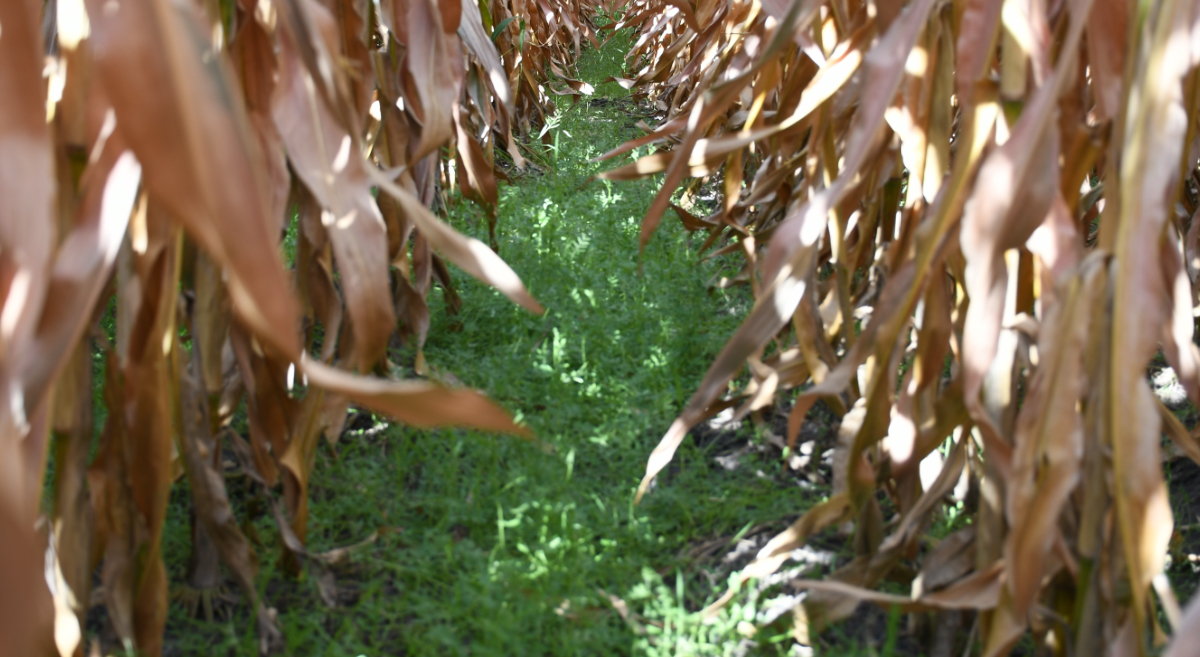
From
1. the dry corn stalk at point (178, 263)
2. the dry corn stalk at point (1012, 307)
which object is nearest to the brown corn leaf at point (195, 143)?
the dry corn stalk at point (178, 263)

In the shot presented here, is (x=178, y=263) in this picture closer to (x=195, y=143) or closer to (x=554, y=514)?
(x=195, y=143)

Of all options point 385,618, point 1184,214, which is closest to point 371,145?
point 385,618

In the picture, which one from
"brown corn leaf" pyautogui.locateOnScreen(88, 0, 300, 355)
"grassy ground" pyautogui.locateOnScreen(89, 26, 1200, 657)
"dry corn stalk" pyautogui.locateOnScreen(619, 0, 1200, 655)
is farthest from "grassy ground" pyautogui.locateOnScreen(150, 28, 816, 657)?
"brown corn leaf" pyautogui.locateOnScreen(88, 0, 300, 355)

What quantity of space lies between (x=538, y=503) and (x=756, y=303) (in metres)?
0.42

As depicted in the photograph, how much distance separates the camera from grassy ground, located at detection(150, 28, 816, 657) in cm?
90

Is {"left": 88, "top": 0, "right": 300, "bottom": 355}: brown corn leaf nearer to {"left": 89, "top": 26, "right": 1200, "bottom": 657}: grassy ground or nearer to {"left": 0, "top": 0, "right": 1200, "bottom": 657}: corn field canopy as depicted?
{"left": 0, "top": 0, "right": 1200, "bottom": 657}: corn field canopy

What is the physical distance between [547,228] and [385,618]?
122 centimetres

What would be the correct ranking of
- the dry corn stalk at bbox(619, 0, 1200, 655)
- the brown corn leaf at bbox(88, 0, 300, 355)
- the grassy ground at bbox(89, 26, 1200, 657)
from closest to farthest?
the brown corn leaf at bbox(88, 0, 300, 355) < the dry corn stalk at bbox(619, 0, 1200, 655) < the grassy ground at bbox(89, 26, 1200, 657)

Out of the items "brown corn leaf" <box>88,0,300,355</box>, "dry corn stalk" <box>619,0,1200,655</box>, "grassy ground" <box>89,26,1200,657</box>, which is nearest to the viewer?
"brown corn leaf" <box>88,0,300,355</box>

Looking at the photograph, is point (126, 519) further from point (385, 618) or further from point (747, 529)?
point (747, 529)

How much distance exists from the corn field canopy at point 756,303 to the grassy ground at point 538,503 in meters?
0.05

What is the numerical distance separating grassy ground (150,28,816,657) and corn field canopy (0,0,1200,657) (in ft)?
0.15

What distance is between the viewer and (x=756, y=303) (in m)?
0.83

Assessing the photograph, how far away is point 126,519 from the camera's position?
2.58 feet
